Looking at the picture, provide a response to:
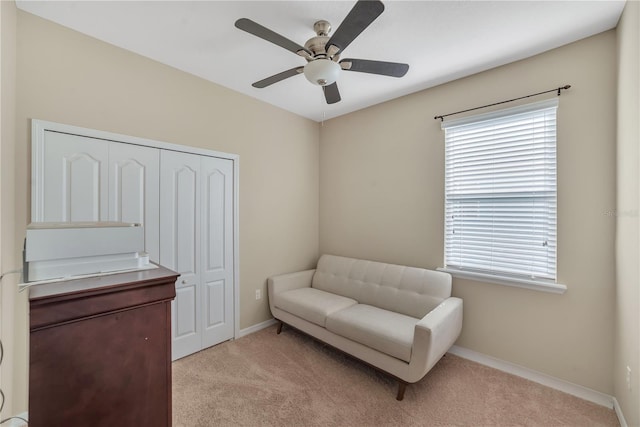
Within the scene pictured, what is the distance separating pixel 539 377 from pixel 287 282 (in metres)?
2.50

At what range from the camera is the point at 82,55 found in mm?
2088

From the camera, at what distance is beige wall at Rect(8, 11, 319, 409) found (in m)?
1.88

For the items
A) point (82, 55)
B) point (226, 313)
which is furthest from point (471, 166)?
point (82, 55)

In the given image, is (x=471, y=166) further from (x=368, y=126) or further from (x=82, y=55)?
(x=82, y=55)

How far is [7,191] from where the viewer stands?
1.63 metres

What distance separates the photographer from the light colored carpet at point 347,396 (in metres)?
1.85

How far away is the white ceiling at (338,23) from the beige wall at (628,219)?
1.06 feet

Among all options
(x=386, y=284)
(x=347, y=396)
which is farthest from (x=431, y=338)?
(x=386, y=284)

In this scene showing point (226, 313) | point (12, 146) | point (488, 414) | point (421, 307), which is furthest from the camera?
point (226, 313)

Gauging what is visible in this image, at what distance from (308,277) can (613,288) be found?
9.13 ft

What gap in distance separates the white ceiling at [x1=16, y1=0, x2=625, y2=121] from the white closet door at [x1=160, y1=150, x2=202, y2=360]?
945 mm

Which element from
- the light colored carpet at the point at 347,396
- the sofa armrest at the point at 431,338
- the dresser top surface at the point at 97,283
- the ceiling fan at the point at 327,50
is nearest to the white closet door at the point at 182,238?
the light colored carpet at the point at 347,396

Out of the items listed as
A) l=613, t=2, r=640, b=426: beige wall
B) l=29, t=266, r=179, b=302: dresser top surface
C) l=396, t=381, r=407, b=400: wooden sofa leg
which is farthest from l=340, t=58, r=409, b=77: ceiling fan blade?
l=396, t=381, r=407, b=400: wooden sofa leg

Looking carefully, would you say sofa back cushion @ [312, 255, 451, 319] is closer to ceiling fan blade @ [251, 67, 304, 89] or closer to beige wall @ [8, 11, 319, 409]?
beige wall @ [8, 11, 319, 409]
